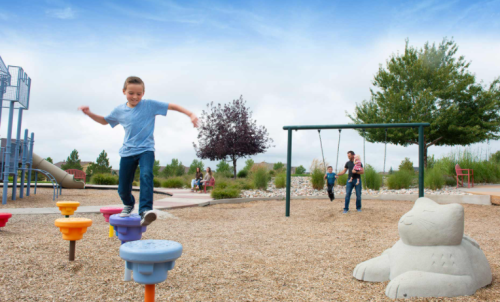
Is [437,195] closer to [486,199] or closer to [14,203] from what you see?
[486,199]

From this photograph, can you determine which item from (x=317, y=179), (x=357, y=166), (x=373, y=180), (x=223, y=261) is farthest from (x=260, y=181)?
(x=223, y=261)

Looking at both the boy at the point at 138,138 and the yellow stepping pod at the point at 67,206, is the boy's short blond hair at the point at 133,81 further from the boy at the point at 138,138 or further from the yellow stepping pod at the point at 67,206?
the yellow stepping pod at the point at 67,206

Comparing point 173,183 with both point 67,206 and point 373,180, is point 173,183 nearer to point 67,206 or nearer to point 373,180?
point 373,180

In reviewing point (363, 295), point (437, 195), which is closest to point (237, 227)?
point (363, 295)

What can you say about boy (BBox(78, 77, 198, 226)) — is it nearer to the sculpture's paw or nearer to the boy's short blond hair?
the boy's short blond hair

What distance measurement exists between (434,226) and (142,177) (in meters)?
2.66

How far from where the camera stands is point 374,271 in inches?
122

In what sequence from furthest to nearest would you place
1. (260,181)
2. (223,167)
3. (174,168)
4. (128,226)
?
(174,168)
(223,167)
(260,181)
(128,226)

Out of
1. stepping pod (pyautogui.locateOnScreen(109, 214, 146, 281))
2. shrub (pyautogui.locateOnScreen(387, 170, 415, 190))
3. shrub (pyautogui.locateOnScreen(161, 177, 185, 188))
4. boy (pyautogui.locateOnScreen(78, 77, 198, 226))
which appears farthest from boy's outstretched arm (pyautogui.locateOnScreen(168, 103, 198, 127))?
shrub (pyautogui.locateOnScreen(161, 177, 185, 188))

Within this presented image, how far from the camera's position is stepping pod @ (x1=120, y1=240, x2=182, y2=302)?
188 cm

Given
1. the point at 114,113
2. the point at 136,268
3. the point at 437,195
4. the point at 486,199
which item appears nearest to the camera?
the point at 136,268

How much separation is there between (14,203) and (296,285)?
8.88 metres

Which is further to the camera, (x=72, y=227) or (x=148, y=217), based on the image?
(x=72, y=227)

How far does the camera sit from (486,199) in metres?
9.62
